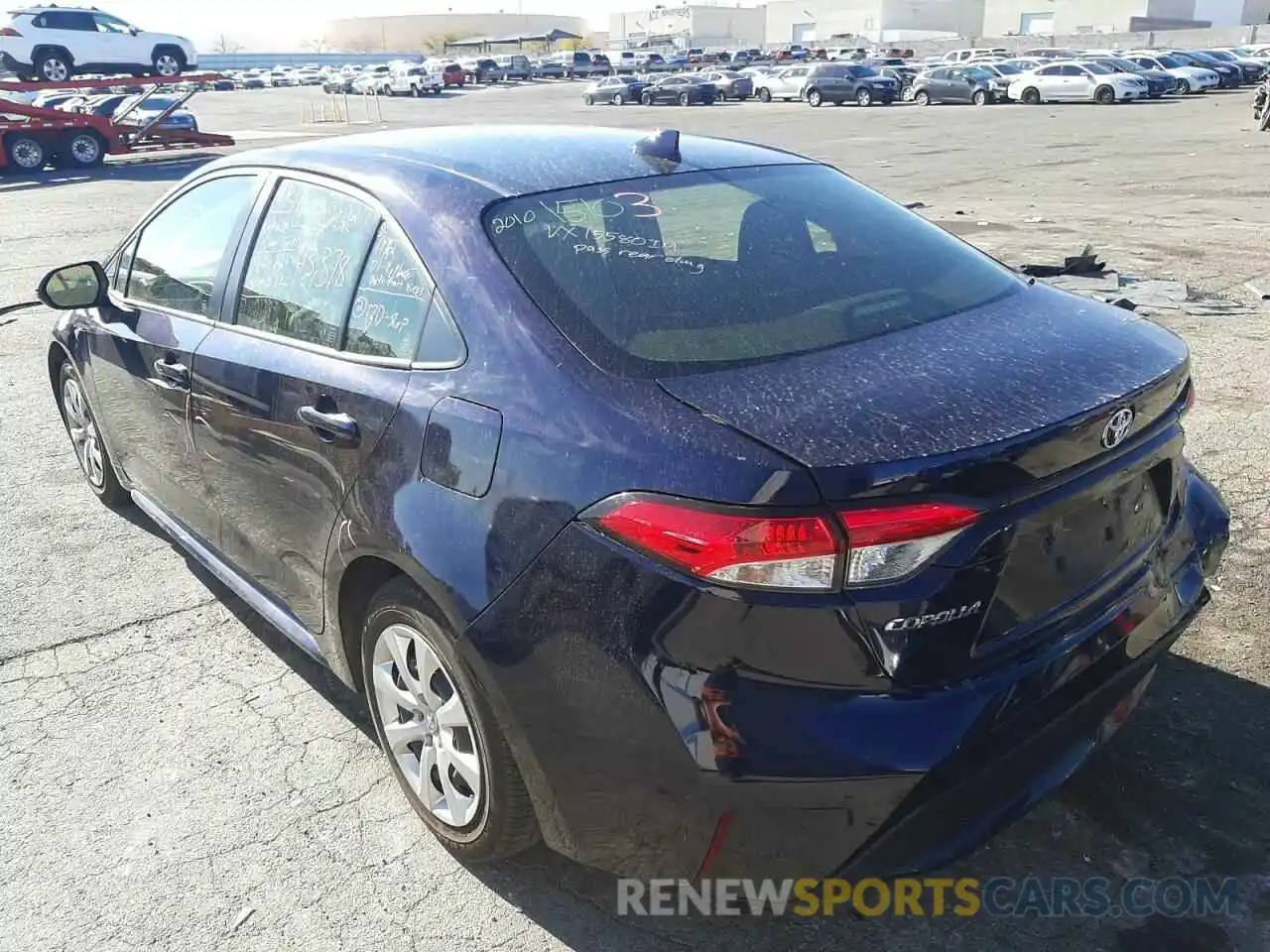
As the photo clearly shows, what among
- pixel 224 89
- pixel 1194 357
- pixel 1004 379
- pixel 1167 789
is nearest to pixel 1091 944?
pixel 1167 789

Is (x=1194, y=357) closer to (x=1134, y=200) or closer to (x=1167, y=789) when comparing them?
(x=1167, y=789)

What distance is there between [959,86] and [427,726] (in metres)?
42.2

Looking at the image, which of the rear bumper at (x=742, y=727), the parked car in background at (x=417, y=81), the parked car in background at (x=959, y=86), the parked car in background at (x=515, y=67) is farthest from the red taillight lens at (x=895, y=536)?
the parked car in background at (x=515, y=67)

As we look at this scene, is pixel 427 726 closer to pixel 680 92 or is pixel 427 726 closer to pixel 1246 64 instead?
pixel 680 92

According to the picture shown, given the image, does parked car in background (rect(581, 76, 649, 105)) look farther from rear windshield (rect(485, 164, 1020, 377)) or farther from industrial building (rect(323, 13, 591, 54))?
industrial building (rect(323, 13, 591, 54))

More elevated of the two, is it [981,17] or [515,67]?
[981,17]

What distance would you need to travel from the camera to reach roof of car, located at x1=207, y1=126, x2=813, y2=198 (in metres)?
2.85

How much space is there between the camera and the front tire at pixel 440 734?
7.95ft

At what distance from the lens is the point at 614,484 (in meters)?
2.08

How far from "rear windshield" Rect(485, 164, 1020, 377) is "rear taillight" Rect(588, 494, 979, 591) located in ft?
1.43

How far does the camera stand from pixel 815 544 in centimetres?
193

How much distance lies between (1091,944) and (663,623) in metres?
1.31

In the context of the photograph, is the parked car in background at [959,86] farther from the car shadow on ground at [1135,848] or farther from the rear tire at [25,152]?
the car shadow on ground at [1135,848]

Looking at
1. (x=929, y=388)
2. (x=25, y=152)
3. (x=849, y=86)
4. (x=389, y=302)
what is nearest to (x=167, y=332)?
(x=389, y=302)
